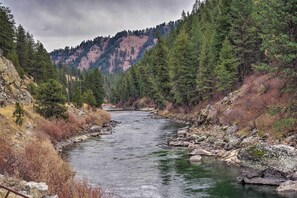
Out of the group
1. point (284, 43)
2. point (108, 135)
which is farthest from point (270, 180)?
point (108, 135)

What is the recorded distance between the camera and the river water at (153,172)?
24.2 meters

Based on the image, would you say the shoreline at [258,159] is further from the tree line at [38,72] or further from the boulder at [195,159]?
the tree line at [38,72]

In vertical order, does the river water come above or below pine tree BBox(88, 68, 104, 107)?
below

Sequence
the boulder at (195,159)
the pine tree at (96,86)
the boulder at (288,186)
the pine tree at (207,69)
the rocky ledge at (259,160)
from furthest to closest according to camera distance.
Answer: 1. the pine tree at (96,86)
2. the pine tree at (207,69)
3. the boulder at (195,159)
4. the rocky ledge at (259,160)
5. the boulder at (288,186)

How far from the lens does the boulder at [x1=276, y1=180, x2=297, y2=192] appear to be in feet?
76.4

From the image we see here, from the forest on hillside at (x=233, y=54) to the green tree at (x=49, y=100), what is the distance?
26.3m

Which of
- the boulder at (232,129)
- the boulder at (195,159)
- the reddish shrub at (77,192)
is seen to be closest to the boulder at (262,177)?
the boulder at (195,159)

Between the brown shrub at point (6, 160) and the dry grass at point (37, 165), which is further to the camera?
the brown shrub at point (6, 160)

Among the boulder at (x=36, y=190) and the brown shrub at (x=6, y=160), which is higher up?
the brown shrub at (x=6, y=160)

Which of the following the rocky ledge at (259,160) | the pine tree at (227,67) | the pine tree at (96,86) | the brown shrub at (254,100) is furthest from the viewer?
the pine tree at (96,86)

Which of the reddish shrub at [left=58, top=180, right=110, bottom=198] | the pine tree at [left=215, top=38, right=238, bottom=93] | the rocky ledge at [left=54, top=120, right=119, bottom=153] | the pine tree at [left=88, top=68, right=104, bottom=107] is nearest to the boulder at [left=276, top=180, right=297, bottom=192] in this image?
the reddish shrub at [left=58, top=180, right=110, bottom=198]

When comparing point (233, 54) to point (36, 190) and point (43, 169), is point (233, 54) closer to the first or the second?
point (43, 169)

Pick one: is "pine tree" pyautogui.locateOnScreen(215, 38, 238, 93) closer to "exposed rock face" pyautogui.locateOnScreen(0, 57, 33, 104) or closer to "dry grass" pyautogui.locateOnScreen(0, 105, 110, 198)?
"dry grass" pyautogui.locateOnScreen(0, 105, 110, 198)

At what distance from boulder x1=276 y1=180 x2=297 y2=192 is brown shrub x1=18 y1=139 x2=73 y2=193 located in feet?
46.2
